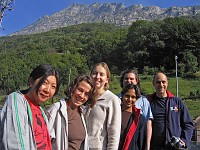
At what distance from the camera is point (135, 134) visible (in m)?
3.00

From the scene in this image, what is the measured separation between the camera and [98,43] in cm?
6938

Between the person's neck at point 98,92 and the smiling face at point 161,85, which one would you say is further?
the smiling face at point 161,85

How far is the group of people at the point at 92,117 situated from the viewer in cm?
190

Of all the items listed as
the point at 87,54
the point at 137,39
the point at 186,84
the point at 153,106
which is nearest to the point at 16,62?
the point at 87,54

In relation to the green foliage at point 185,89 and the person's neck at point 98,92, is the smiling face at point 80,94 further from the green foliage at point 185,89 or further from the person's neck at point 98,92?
the green foliage at point 185,89

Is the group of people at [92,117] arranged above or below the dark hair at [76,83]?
below

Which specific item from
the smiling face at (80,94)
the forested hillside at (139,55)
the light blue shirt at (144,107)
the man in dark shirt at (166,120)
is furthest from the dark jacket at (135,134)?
the forested hillside at (139,55)

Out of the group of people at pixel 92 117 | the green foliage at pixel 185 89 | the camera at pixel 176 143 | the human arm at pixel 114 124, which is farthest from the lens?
the green foliage at pixel 185 89

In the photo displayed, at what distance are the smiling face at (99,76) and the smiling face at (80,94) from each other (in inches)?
10.2

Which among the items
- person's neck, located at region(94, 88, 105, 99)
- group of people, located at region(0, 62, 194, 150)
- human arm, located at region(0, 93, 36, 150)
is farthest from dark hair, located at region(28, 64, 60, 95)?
person's neck, located at region(94, 88, 105, 99)

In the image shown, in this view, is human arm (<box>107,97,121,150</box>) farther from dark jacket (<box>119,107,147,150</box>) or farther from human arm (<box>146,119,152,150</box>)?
human arm (<box>146,119,152,150</box>)

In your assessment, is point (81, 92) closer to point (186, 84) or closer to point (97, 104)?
point (97, 104)

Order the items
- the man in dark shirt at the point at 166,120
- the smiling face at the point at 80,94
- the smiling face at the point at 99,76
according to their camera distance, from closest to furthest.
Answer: the smiling face at the point at 80,94
the smiling face at the point at 99,76
the man in dark shirt at the point at 166,120

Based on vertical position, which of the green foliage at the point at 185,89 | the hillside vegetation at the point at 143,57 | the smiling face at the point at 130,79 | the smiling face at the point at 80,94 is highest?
the hillside vegetation at the point at 143,57
